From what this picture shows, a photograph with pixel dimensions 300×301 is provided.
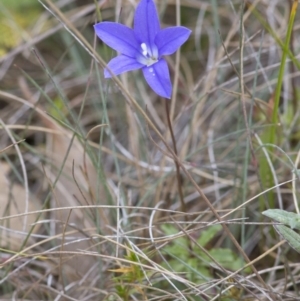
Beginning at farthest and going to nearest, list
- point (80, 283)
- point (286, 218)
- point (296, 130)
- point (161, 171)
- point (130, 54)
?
point (296, 130) < point (161, 171) < point (80, 283) < point (130, 54) < point (286, 218)

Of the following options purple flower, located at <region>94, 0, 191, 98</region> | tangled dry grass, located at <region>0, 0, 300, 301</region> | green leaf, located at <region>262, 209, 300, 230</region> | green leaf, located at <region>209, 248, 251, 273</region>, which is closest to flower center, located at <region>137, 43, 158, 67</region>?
purple flower, located at <region>94, 0, 191, 98</region>

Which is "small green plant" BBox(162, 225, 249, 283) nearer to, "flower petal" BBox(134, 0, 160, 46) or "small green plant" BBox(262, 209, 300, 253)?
"small green plant" BBox(262, 209, 300, 253)

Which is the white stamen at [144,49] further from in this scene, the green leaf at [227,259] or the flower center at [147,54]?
the green leaf at [227,259]

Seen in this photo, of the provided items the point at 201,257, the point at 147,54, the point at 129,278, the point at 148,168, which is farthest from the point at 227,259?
the point at 147,54

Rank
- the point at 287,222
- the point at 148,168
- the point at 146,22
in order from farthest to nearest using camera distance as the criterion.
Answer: the point at 148,168 < the point at 146,22 < the point at 287,222

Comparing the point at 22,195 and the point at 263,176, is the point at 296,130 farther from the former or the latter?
the point at 22,195

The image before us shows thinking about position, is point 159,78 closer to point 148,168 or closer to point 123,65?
point 123,65

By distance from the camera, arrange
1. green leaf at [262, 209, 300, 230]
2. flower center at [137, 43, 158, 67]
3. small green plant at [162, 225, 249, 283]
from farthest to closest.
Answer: small green plant at [162, 225, 249, 283], flower center at [137, 43, 158, 67], green leaf at [262, 209, 300, 230]

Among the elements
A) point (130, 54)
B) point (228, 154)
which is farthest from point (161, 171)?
point (130, 54)
